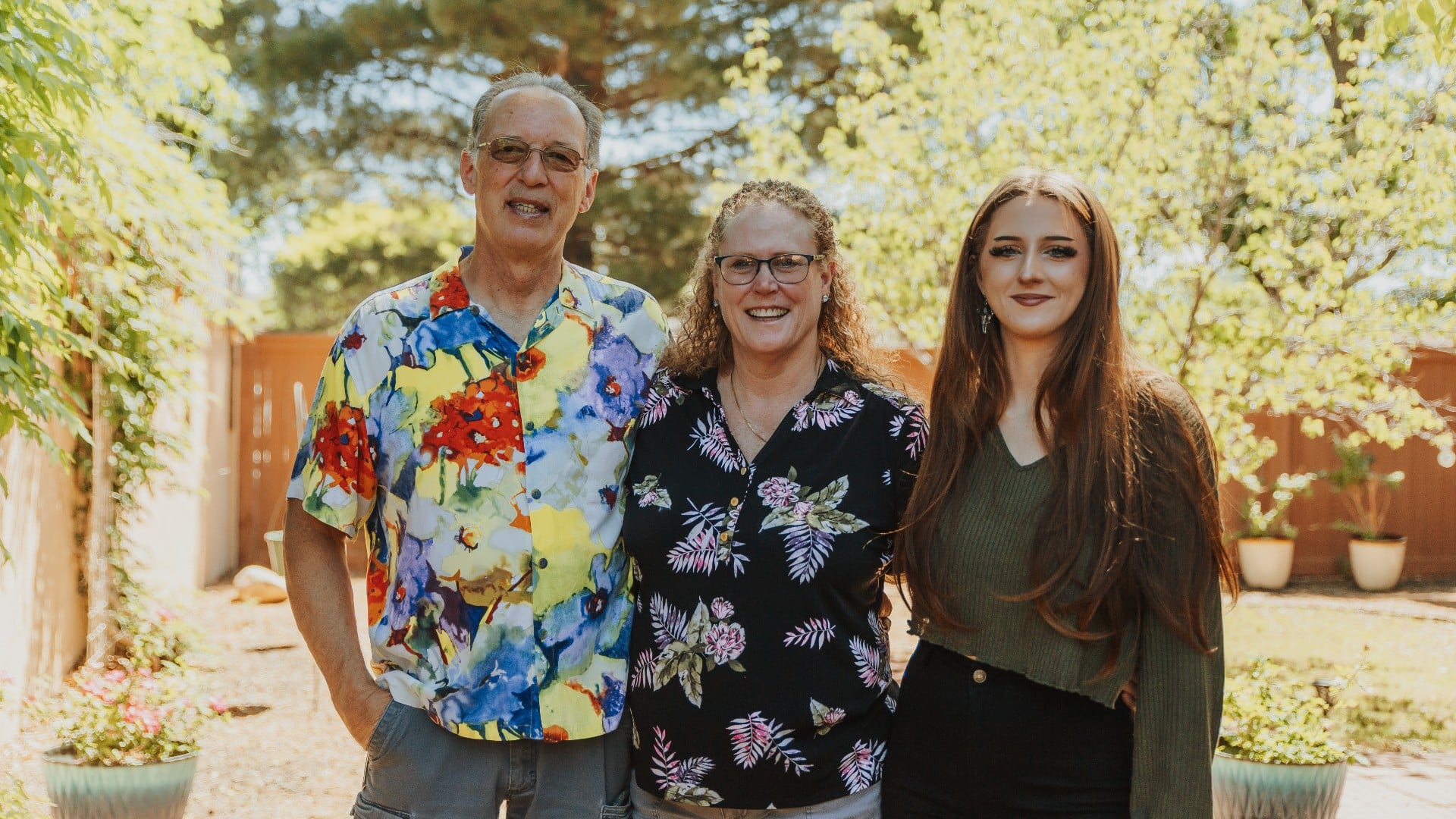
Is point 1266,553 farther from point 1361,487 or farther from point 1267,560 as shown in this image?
point 1361,487

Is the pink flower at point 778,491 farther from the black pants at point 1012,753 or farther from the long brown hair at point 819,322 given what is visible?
the black pants at point 1012,753

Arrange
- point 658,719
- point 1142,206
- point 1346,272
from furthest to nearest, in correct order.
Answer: point 1346,272 < point 1142,206 < point 658,719

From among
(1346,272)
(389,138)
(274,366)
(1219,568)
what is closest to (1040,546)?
(1219,568)

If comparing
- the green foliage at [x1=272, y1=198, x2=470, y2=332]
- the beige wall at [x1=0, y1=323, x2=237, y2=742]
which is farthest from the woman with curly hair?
the green foliage at [x1=272, y1=198, x2=470, y2=332]

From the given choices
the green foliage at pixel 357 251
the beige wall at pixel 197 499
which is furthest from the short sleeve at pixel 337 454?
the green foliage at pixel 357 251

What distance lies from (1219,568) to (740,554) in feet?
2.72

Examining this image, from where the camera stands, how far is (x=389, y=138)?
1390 centimetres

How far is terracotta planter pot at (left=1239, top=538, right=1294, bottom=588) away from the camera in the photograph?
11.7 m

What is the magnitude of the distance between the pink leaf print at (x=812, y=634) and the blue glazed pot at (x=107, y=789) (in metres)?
3.10

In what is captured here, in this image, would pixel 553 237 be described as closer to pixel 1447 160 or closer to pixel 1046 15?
pixel 1046 15

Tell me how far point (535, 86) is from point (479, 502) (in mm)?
858

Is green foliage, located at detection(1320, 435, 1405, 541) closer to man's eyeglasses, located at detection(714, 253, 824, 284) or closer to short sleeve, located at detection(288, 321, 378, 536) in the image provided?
man's eyeglasses, located at detection(714, 253, 824, 284)

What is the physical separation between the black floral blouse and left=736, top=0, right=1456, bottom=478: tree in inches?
177

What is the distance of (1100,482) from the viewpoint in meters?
2.09
